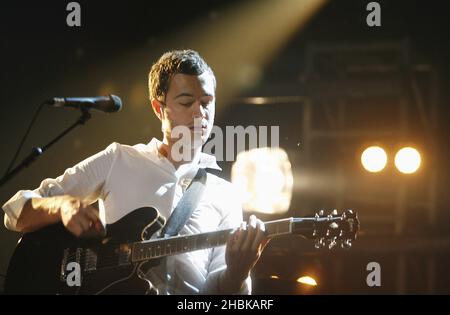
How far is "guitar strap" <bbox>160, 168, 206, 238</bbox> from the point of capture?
2967 mm

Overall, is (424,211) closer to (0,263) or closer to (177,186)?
(177,186)

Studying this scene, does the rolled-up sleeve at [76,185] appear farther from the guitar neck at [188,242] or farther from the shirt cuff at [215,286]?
the shirt cuff at [215,286]

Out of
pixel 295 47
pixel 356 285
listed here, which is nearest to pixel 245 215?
pixel 356 285

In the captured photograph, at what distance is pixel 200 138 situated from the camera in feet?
10.2

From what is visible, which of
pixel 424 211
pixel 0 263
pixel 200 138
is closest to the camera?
pixel 200 138

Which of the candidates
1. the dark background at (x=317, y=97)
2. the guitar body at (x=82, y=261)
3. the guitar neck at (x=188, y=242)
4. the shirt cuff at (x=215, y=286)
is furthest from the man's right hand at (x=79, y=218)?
the dark background at (x=317, y=97)

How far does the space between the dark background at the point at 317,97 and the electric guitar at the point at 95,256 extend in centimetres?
161

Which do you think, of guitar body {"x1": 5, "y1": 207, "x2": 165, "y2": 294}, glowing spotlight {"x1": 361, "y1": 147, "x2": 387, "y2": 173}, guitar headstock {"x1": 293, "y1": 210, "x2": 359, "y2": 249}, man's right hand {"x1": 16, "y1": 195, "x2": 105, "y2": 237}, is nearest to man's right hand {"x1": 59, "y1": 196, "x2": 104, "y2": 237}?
man's right hand {"x1": 16, "y1": 195, "x2": 105, "y2": 237}

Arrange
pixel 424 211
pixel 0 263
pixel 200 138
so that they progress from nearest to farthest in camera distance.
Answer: pixel 200 138 < pixel 0 263 < pixel 424 211

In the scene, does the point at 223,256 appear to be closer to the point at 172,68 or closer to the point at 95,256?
the point at 95,256

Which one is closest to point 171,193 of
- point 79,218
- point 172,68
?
point 79,218

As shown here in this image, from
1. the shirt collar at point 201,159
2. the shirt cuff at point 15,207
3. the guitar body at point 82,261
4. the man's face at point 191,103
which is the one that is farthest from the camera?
the shirt collar at point 201,159

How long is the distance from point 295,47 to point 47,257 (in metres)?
3.02

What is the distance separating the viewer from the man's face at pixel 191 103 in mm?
3092
